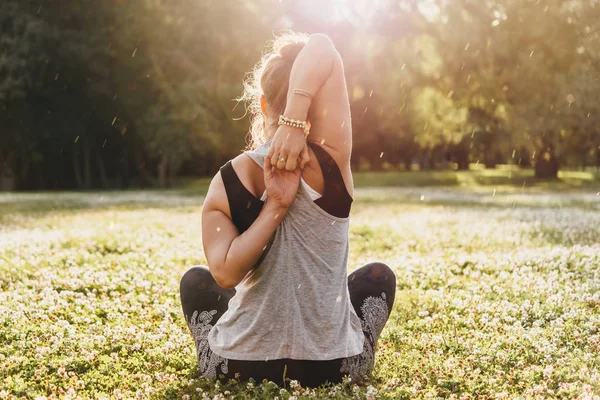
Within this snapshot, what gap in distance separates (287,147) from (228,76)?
46.9 meters

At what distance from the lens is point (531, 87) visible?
38375mm

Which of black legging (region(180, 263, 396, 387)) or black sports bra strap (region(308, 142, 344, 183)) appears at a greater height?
black sports bra strap (region(308, 142, 344, 183))

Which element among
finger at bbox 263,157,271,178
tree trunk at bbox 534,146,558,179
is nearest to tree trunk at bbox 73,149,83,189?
tree trunk at bbox 534,146,558,179

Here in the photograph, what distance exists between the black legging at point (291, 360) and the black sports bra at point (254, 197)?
3.62ft

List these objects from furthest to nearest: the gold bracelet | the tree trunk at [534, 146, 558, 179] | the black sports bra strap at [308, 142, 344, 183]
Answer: the tree trunk at [534, 146, 558, 179]
the black sports bra strap at [308, 142, 344, 183]
the gold bracelet

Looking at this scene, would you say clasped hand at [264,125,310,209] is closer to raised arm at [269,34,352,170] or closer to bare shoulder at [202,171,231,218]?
raised arm at [269,34,352,170]

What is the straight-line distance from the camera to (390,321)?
7.11m

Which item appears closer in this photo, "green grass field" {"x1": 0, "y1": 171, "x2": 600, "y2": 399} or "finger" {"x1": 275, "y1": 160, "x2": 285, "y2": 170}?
"finger" {"x1": 275, "y1": 160, "x2": 285, "y2": 170}

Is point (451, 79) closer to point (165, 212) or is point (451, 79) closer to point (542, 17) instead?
point (542, 17)

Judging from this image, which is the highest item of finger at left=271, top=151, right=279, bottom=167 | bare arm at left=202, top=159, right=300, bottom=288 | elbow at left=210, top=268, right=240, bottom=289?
finger at left=271, top=151, right=279, bottom=167

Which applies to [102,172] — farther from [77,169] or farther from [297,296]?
[297,296]

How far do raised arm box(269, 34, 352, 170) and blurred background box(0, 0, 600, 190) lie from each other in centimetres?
3532

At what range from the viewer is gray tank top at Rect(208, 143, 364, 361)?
4.11m

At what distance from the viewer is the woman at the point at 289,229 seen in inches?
155
